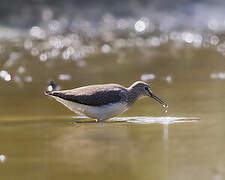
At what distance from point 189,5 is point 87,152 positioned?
18469mm

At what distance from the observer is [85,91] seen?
9.99 metres

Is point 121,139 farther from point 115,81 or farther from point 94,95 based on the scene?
point 115,81

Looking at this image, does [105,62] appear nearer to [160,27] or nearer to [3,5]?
[3,5]

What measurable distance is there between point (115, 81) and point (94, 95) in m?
3.70

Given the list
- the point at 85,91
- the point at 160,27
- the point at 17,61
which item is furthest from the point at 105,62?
the point at 160,27

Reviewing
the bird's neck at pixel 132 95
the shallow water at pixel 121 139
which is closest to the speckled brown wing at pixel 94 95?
the bird's neck at pixel 132 95

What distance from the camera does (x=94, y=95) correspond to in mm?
9922

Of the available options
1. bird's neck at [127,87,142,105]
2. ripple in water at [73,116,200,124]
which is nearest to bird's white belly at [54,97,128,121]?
ripple in water at [73,116,200,124]

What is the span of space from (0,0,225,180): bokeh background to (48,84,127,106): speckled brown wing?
357mm

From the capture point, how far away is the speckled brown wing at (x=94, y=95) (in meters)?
9.80

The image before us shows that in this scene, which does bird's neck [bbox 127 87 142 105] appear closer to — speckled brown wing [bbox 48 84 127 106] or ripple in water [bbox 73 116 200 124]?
speckled brown wing [bbox 48 84 127 106]

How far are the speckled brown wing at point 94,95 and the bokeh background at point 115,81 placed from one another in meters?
0.36

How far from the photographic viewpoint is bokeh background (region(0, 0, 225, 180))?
22.8ft

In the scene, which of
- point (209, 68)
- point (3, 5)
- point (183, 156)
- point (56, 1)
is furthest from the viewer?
point (56, 1)
